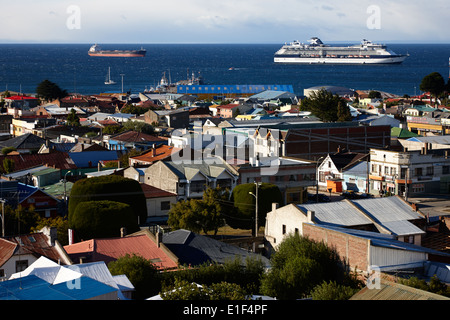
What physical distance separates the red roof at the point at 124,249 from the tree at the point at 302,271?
213 centimetres

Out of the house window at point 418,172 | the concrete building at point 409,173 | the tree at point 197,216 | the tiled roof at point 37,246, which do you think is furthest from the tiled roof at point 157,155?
the tiled roof at point 37,246

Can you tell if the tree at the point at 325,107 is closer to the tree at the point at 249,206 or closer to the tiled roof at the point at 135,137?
the tiled roof at the point at 135,137

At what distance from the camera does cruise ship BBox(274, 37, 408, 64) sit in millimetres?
162875

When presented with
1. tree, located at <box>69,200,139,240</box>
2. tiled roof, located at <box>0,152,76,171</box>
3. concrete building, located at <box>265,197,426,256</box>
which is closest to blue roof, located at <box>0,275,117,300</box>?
concrete building, located at <box>265,197,426,256</box>

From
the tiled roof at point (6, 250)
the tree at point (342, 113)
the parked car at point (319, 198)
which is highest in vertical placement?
the tree at point (342, 113)

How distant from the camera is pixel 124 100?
2613 inches

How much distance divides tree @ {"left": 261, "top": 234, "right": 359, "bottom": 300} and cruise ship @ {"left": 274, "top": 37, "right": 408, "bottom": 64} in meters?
152

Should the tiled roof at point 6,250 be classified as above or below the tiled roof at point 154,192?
above

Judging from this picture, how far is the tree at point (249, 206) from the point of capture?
811 inches

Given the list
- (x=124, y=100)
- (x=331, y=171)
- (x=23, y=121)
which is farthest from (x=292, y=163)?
(x=124, y=100)

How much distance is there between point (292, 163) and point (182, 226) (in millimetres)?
6852

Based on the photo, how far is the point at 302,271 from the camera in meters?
13.0

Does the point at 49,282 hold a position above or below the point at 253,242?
above
